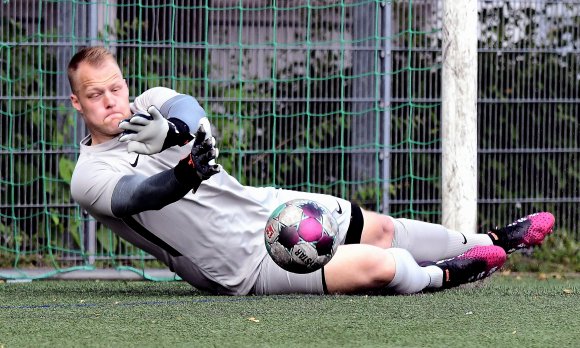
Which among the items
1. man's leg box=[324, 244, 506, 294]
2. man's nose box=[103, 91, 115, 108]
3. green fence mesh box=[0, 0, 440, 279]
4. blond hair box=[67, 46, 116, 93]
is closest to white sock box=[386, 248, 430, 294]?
man's leg box=[324, 244, 506, 294]

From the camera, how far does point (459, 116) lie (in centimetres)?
613

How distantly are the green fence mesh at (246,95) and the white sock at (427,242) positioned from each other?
211 centimetres

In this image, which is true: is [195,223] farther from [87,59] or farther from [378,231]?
[378,231]

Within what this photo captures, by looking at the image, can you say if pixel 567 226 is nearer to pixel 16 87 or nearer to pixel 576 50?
pixel 576 50

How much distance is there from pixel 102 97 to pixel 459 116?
6.52ft

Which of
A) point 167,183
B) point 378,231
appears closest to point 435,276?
point 378,231

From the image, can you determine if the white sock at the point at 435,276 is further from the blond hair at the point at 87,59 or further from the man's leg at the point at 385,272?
the blond hair at the point at 87,59

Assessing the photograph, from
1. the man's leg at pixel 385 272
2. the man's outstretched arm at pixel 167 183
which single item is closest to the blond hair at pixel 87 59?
the man's outstretched arm at pixel 167 183

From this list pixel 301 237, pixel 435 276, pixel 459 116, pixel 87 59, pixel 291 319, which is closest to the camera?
pixel 291 319

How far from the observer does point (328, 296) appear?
509cm

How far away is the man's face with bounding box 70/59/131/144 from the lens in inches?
200

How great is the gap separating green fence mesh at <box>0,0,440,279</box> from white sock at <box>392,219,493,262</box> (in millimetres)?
2114

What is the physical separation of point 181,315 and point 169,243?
792mm

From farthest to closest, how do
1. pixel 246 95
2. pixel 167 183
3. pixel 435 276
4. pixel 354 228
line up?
pixel 246 95 → pixel 354 228 → pixel 435 276 → pixel 167 183
